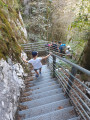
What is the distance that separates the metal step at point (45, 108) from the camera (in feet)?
7.69

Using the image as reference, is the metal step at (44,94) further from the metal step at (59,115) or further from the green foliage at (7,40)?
the green foliage at (7,40)

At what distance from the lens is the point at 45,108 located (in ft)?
7.93

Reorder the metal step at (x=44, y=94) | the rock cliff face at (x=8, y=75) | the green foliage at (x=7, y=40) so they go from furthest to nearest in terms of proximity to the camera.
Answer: the green foliage at (x=7, y=40) < the metal step at (x=44, y=94) < the rock cliff face at (x=8, y=75)

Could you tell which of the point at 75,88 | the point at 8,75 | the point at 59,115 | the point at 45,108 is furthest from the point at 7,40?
the point at 75,88

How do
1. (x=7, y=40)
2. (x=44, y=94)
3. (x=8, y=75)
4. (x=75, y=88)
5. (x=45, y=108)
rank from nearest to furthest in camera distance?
(x=45, y=108)
(x=8, y=75)
(x=44, y=94)
(x=7, y=40)
(x=75, y=88)

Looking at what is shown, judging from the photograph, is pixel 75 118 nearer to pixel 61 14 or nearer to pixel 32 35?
pixel 32 35

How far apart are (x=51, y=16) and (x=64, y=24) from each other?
2528 millimetres

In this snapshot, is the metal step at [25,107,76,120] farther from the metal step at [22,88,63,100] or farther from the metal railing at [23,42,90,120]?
the metal step at [22,88,63,100]

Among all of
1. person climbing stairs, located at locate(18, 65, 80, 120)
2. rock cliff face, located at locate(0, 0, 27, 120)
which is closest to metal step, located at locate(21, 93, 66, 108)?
person climbing stairs, located at locate(18, 65, 80, 120)

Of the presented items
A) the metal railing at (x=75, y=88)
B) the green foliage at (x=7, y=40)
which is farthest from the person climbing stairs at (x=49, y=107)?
the green foliage at (x=7, y=40)

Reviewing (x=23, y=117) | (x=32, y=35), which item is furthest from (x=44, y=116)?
(x=32, y=35)

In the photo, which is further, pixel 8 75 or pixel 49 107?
pixel 8 75

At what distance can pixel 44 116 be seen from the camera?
214 centimetres

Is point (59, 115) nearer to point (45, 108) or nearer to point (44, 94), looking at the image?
point (45, 108)
